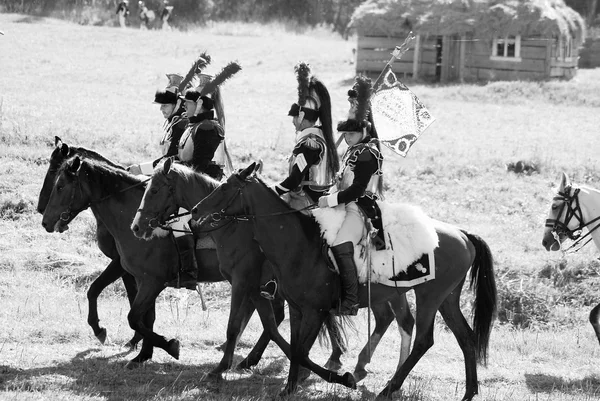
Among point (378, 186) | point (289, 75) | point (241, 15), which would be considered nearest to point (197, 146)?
point (378, 186)

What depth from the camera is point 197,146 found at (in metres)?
9.98

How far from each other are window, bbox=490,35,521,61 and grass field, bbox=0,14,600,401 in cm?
245

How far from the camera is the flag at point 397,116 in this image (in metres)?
9.89

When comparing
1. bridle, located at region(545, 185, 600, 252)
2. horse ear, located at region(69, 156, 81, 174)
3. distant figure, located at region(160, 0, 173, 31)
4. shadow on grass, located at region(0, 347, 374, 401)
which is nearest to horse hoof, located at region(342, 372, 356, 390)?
shadow on grass, located at region(0, 347, 374, 401)

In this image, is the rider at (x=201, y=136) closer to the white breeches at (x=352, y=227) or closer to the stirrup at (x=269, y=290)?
the stirrup at (x=269, y=290)

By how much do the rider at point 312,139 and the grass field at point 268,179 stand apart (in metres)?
1.85

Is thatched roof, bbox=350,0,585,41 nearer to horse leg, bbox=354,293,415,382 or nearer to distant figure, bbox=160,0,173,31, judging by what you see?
distant figure, bbox=160,0,173,31

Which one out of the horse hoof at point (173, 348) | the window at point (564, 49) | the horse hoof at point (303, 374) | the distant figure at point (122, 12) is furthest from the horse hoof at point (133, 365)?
the distant figure at point (122, 12)

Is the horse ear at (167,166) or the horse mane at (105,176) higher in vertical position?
the horse ear at (167,166)

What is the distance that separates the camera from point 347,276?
8.51m

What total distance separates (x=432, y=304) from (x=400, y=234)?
2.42 feet

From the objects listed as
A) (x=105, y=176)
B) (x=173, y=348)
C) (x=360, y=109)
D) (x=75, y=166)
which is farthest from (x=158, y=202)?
(x=360, y=109)

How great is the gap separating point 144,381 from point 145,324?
3.00 ft

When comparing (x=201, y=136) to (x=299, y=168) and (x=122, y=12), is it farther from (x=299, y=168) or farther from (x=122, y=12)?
(x=122, y=12)
